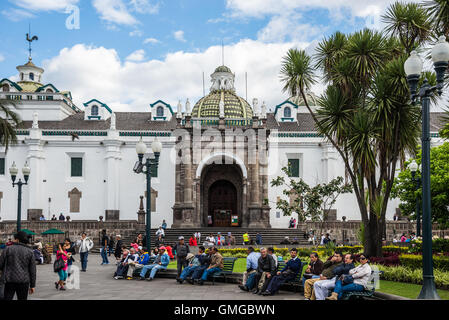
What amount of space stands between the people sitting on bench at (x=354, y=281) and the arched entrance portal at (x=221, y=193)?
92.4 feet

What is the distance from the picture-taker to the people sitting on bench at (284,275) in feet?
40.3

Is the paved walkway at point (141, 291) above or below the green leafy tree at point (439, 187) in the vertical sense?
below

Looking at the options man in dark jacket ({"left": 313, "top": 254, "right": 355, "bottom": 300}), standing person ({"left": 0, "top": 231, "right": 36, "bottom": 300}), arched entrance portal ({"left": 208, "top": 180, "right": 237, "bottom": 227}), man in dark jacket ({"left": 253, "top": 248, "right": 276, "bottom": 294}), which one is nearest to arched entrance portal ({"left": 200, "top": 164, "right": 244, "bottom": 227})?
arched entrance portal ({"left": 208, "top": 180, "right": 237, "bottom": 227})

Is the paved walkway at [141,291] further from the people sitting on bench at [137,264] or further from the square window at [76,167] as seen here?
the square window at [76,167]

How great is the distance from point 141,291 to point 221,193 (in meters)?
26.4

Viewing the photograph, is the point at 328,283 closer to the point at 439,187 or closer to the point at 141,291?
the point at 141,291

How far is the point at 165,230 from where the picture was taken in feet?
110

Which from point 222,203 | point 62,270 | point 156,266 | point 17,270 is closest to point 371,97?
point 156,266

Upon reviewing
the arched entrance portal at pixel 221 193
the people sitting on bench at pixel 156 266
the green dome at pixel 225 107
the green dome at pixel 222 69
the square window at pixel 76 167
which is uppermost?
the green dome at pixel 222 69

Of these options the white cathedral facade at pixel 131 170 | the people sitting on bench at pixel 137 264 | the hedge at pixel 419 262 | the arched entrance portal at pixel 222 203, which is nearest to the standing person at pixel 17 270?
the people sitting on bench at pixel 137 264

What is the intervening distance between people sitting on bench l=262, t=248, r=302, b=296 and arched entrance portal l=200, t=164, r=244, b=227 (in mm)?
25676

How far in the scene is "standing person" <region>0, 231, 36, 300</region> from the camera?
8273 mm
